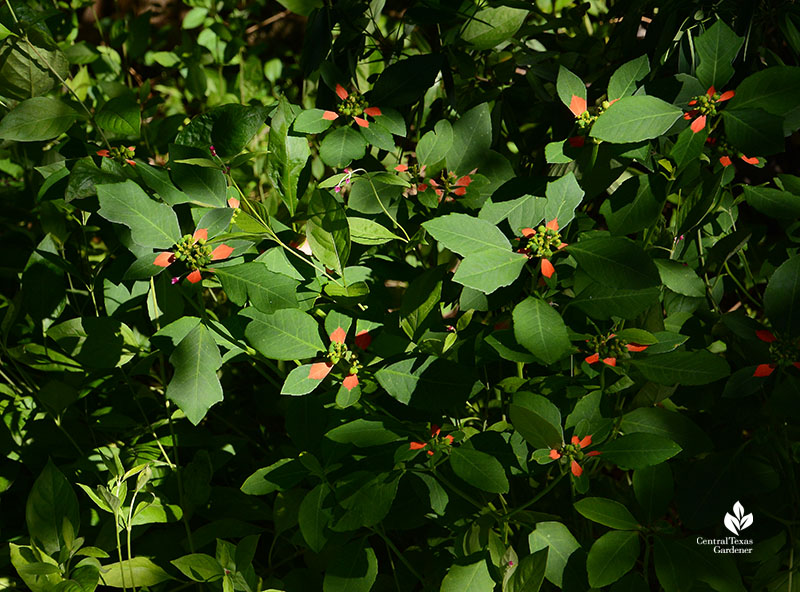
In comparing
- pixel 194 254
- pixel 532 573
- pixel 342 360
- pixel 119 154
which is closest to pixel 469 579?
pixel 532 573

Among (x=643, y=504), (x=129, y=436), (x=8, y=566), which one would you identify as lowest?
(x=8, y=566)

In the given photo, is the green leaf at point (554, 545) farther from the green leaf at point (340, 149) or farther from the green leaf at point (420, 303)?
the green leaf at point (340, 149)

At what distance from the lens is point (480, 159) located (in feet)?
2.97

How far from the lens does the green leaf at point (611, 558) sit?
75 centimetres

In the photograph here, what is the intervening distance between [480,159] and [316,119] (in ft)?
0.77

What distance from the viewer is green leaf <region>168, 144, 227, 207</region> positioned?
2.56ft

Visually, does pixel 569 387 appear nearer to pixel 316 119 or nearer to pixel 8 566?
pixel 316 119

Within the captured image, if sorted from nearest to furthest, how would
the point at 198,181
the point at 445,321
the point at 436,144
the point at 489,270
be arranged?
1. the point at 489,270
2. the point at 198,181
3. the point at 436,144
4. the point at 445,321

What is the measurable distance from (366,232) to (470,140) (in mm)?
208

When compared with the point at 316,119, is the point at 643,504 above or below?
below

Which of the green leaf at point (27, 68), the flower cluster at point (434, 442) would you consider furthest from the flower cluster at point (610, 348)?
the green leaf at point (27, 68)

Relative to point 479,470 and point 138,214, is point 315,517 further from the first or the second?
point 138,214

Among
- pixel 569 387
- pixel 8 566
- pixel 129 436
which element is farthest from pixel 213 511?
pixel 569 387

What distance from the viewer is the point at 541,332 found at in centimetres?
70
